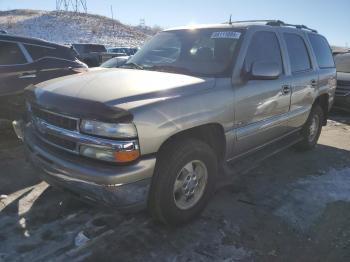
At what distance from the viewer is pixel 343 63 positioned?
36.6 ft

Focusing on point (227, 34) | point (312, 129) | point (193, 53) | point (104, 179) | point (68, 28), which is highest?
point (227, 34)

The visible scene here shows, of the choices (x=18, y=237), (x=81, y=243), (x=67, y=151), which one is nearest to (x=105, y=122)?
(x=67, y=151)

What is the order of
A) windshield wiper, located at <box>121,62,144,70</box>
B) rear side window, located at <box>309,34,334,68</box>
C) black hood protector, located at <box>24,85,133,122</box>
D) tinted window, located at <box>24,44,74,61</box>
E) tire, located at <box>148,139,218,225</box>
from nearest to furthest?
black hood protector, located at <box>24,85,133,122</box>
tire, located at <box>148,139,218,225</box>
windshield wiper, located at <box>121,62,144,70</box>
rear side window, located at <box>309,34,334,68</box>
tinted window, located at <box>24,44,74,61</box>

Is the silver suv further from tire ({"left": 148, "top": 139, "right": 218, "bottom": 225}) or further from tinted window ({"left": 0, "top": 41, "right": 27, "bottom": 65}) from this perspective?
tinted window ({"left": 0, "top": 41, "right": 27, "bottom": 65})

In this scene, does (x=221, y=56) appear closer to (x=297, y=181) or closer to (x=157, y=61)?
(x=157, y=61)

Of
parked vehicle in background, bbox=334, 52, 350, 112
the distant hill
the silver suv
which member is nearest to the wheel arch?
the silver suv

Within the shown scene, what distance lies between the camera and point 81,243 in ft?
10.9

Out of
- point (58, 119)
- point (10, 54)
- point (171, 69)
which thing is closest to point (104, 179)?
point (58, 119)

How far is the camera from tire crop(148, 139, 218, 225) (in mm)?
3266

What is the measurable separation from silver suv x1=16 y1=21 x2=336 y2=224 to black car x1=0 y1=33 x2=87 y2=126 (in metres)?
2.37

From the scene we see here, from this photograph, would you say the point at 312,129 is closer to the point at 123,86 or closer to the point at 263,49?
the point at 263,49

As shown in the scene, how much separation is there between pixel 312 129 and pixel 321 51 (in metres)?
1.25

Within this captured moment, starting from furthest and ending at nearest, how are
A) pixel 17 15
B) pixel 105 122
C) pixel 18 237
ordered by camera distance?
pixel 17 15 < pixel 18 237 < pixel 105 122

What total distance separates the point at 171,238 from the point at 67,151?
1.20m
